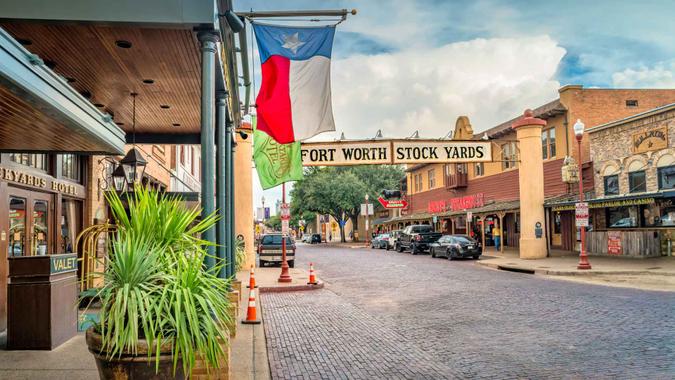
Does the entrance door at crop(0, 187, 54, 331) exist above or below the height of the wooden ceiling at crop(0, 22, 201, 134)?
below

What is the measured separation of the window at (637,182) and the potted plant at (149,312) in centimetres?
2409

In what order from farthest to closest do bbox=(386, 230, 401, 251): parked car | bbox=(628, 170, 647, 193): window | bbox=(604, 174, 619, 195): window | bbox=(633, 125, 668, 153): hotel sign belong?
1. bbox=(386, 230, 401, 251): parked car
2. bbox=(604, 174, 619, 195): window
3. bbox=(628, 170, 647, 193): window
4. bbox=(633, 125, 668, 153): hotel sign

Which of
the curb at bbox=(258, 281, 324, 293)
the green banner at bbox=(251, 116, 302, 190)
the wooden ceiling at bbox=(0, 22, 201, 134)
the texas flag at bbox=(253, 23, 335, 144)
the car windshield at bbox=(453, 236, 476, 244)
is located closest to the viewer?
the wooden ceiling at bbox=(0, 22, 201, 134)

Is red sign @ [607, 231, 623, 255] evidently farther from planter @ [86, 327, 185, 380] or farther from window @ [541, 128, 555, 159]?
planter @ [86, 327, 185, 380]

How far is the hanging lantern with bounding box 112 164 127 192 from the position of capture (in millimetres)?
11742

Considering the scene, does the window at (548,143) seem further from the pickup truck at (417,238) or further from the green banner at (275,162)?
the green banner at (275,162)

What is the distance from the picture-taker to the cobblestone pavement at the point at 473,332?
7.16 meters

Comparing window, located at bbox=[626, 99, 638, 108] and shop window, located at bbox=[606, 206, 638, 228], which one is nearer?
shop window, located at bbox=[606, 206, 638, 228]

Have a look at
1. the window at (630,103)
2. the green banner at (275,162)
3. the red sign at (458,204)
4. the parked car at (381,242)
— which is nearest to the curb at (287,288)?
the green banner at (275,162)

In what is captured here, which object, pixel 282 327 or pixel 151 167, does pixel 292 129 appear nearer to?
pixel 282 327

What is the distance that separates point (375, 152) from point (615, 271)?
33.9 ft

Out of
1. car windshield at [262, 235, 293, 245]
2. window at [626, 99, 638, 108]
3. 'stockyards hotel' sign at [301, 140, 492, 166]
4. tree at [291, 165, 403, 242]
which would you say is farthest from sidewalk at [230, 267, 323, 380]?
tree at [291, 165, 403, 242]

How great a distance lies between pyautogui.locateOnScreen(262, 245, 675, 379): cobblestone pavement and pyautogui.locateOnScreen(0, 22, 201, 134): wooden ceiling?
4466 mm

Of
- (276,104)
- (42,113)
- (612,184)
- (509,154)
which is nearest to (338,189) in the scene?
(509,154)
